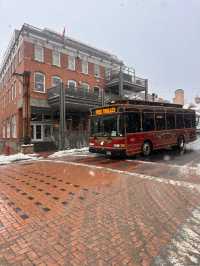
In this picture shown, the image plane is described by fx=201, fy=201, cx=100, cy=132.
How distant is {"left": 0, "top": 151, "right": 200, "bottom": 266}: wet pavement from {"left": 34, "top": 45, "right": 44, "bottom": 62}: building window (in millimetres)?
16538

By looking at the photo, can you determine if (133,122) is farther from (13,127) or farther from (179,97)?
(179,97)

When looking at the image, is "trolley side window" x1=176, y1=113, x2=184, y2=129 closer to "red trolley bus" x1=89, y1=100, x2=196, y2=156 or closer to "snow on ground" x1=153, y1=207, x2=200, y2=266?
"red trolley bus" x1=89, y1=100, x2=196, y2=156

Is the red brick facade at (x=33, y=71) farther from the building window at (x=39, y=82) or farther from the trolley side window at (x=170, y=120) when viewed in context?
the trolley side window at (x=170, y=120)

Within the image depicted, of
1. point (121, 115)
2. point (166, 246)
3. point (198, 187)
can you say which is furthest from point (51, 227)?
point (121, 115)

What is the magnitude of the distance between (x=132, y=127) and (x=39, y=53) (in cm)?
1478

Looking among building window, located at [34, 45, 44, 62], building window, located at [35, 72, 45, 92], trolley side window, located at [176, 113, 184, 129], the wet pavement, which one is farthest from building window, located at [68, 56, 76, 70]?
the wet pavement

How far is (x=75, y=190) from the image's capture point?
570cm

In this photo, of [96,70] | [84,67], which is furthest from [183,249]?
[96,70]

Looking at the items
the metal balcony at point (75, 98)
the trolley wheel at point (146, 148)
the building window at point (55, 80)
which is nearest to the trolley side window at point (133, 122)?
the trolley wheel at point (146, 148)

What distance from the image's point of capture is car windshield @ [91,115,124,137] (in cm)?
1033

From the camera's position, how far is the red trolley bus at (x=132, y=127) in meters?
10.3

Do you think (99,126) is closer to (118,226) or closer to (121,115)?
(121,115)

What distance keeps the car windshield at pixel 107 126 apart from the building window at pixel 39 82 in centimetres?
1055

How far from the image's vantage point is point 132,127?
35.0 ft
